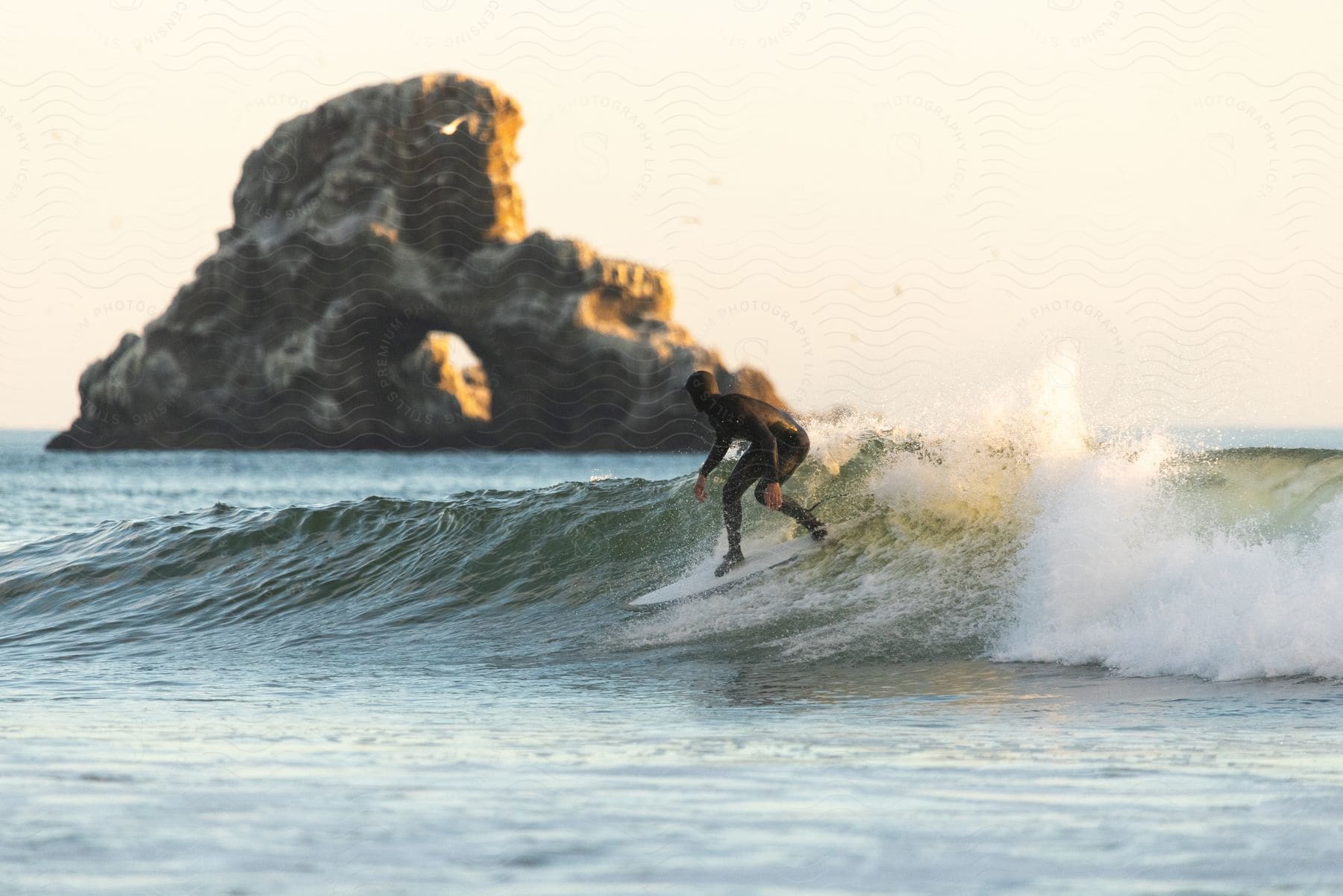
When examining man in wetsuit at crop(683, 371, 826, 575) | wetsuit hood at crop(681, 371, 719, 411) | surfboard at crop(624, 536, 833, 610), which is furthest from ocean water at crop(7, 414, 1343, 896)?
wetsuit hood at crop(681, 371, 719, 411)

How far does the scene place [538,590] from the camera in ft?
43.8

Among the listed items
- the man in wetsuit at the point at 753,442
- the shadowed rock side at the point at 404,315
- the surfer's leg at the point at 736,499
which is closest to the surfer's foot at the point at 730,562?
the surfer's leg at the point at 736,499

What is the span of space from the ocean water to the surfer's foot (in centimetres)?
29

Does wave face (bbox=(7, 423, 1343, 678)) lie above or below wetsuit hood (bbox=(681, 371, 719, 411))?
below

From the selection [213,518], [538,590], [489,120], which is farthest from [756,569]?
[489,120]

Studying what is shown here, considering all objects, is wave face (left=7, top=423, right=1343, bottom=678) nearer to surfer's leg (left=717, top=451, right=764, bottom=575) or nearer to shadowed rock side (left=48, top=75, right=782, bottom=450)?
surfer's leg (left=717, top=451, right=764, bottom=575)

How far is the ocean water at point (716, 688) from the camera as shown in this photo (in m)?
4.65

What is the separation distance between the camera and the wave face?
9.23 m

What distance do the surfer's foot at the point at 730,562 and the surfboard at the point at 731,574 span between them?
0.03 meters

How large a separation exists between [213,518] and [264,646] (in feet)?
20.2

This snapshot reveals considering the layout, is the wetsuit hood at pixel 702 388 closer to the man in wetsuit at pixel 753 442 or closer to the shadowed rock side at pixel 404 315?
the man in wetsuit at pixel 753 442

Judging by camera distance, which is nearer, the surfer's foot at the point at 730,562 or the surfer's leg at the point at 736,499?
the surfer's leg at the point at 736,499

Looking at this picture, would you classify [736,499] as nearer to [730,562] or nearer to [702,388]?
[730,562]

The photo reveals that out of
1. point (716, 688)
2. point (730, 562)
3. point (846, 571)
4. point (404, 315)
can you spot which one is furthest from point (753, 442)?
point (404, 315)
